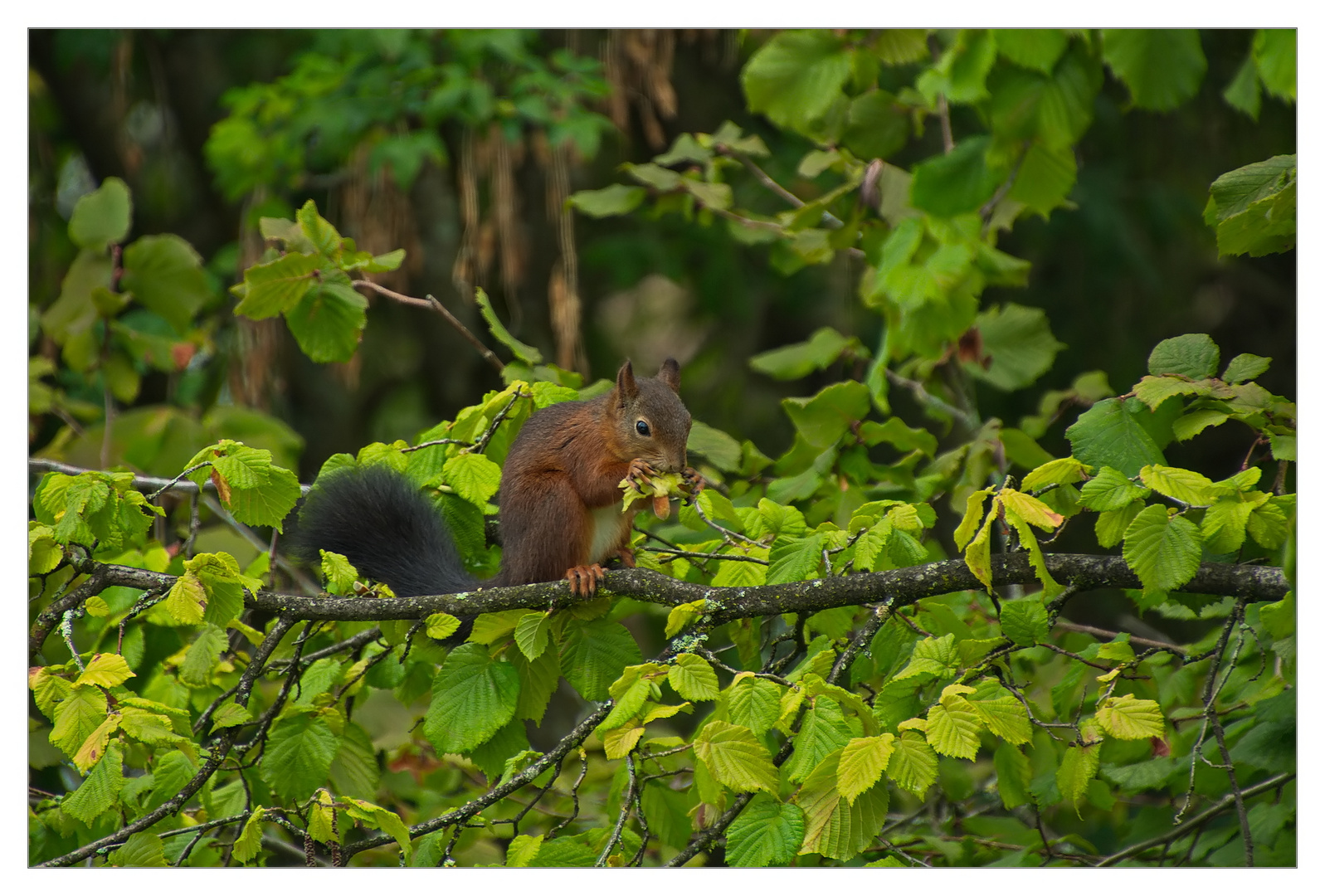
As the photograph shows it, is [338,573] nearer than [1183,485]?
No

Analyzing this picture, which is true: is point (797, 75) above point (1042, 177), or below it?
above

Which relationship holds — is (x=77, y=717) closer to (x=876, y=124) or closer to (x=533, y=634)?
(x=533, y=634)

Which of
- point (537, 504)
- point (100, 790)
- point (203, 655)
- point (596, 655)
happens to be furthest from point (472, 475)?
point (100, 790)

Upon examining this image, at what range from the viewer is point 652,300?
6.03 m

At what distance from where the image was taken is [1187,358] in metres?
1.78

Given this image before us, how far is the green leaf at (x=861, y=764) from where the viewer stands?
133cm

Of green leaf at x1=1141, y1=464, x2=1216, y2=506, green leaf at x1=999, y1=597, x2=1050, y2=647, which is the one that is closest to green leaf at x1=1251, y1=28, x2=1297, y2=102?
green leaf at x1=1141, y1=464, x2=1216, y2=506

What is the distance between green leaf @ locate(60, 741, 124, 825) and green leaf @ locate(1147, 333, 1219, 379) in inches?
63.4

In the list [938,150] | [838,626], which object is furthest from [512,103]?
[838,626]

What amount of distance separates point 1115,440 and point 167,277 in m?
2.13

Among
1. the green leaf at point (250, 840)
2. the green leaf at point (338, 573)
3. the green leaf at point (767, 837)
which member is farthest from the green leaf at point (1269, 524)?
the green leaf at point (250, 840)

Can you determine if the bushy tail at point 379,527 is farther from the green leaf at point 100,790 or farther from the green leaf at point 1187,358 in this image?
the green leaf at point 1187,358

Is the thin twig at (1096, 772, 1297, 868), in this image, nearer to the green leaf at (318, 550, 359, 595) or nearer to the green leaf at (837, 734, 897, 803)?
the green leaf at (837, 734, 897, 803)

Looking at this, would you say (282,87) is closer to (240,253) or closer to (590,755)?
(240,253)
